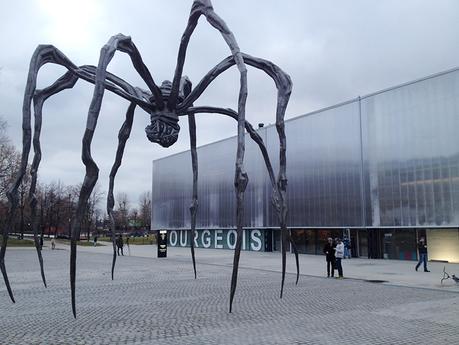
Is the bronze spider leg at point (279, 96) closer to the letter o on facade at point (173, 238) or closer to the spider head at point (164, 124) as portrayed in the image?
the spider head at point (164, 124)

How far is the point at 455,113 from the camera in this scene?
846 inches

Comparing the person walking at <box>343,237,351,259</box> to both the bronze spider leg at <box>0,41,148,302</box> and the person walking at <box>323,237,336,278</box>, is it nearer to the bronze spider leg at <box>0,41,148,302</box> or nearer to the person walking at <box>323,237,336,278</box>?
the person walking at <box>323,237,336,278</box>

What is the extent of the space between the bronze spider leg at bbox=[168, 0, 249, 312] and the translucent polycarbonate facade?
18230 millimetres

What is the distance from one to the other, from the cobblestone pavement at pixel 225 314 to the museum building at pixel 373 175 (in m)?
11.3

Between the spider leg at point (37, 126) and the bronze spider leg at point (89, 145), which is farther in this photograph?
the spider leg at point (37, 126)

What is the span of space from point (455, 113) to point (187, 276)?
51.2 ft

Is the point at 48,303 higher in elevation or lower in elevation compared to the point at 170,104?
lower

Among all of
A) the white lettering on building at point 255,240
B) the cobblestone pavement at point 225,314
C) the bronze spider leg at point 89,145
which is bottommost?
the cobblestone pavement at point 225,314

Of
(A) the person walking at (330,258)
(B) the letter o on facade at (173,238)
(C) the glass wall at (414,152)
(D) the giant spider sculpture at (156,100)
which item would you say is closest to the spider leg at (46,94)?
(D) the giant spider sculpture at (156,100)

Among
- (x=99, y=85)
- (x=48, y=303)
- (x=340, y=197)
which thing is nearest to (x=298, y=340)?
(x=99, y=85)

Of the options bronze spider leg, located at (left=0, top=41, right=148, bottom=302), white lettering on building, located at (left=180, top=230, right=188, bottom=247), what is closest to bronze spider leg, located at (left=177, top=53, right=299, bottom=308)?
bronze spider leg, located at (left=0, top=41, right=148, bottom=302)

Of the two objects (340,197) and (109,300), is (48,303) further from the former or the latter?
(340,197)

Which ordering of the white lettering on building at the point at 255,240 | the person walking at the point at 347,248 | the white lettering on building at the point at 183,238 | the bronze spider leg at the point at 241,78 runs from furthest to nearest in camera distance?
the white lettering on building at the point at 183,238 < the white lettering on building at the point at 255,240 < the person walking at the point at 347,248 < the bronze spider leg at the point at 241,78

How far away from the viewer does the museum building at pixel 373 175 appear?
22.0 metres
